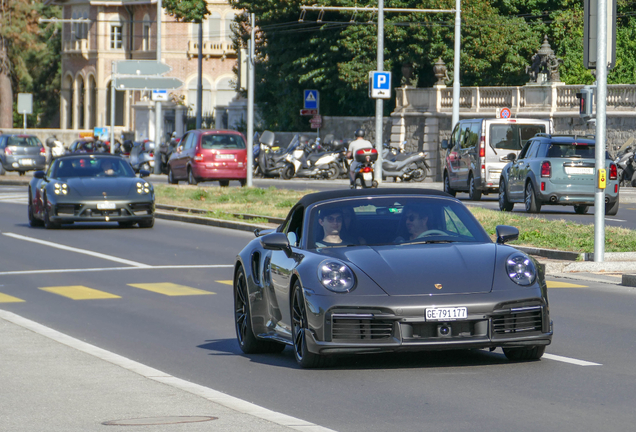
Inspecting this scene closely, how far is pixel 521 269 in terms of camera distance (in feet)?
27.9

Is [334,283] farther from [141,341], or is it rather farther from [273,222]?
[273,222]

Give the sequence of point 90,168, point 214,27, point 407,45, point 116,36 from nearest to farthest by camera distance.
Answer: point 90,168, point 407,45, point 214,27, point 116,36

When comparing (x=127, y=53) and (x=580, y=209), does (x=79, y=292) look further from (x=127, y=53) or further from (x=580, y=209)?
(x=127, y=53)

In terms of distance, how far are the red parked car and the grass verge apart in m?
2.70

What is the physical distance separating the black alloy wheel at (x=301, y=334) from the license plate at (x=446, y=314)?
86cm

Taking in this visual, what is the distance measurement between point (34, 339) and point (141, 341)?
0.88 m

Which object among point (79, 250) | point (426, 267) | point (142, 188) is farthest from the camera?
point (142, 188)

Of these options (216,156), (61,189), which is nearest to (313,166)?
(216,156)

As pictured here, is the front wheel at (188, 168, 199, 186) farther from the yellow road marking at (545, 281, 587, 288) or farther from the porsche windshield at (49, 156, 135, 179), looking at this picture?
the yellow road marking at (545, 281, 587, 288)

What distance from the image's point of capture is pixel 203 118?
228 feet

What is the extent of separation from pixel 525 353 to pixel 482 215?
14.0m

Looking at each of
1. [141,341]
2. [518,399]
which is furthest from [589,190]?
[518,399]

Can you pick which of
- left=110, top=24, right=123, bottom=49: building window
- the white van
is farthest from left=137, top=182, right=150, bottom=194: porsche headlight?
left=110, top=24, right=123, bottom=49: building window

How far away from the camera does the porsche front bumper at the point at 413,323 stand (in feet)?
26.7
